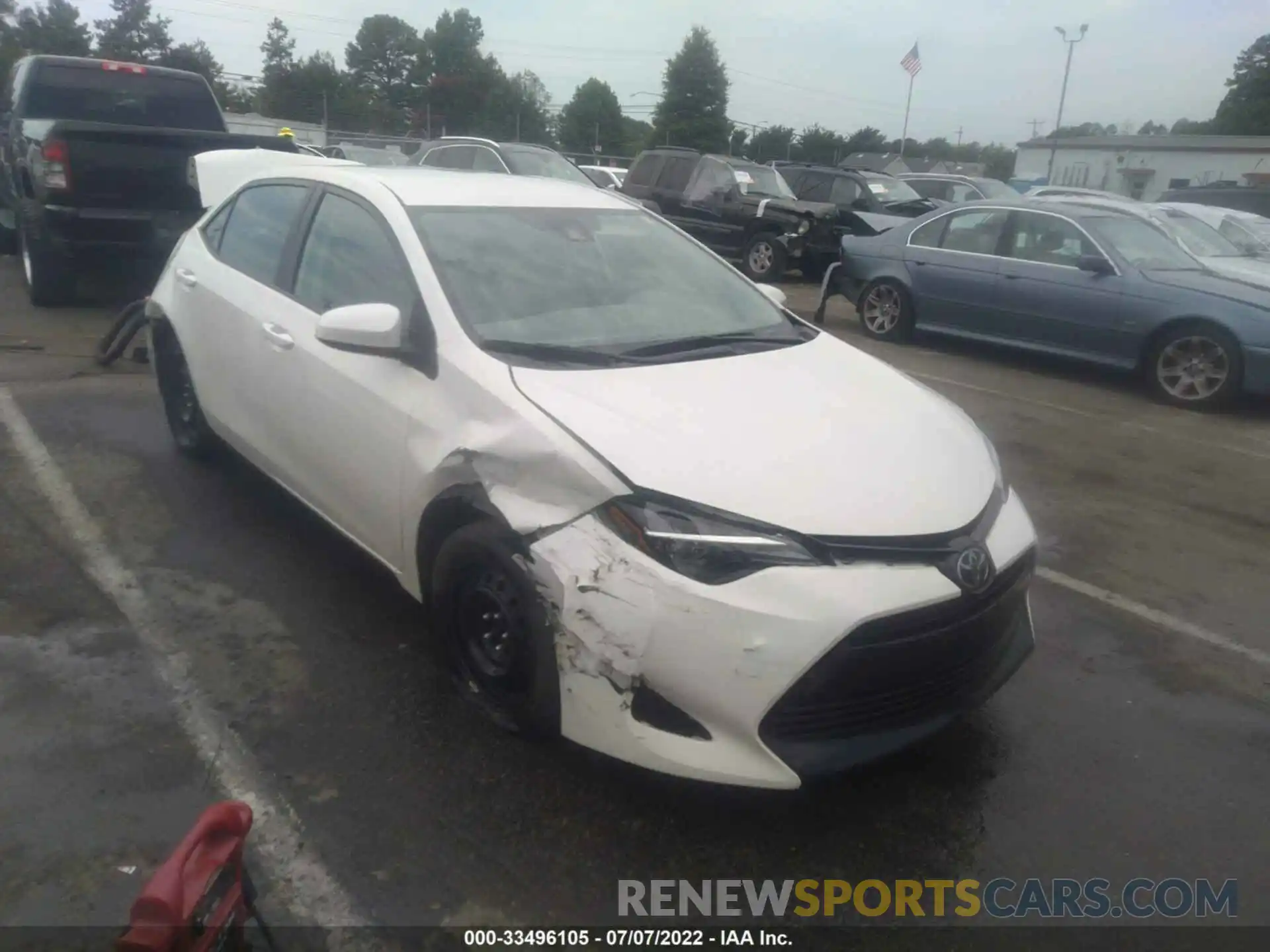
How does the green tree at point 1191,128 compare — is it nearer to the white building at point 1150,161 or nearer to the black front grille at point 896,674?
the white building at point 1150,161

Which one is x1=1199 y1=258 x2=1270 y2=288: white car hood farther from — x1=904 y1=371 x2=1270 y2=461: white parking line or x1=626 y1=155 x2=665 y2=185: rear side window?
x1=626 y1=155 x2=665 y2=185: rear side window

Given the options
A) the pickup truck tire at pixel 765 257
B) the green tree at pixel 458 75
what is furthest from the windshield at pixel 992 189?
the green tree at pixel 458 75

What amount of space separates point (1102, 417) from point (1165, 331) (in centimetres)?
117

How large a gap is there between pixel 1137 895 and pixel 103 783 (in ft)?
9.23

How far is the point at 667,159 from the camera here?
1593cm

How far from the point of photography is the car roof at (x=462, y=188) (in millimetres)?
3924

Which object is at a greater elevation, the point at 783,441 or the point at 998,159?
the point at 998,159

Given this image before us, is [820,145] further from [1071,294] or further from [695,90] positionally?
[1071,294]

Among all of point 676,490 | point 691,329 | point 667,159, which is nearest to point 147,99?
point 667,159

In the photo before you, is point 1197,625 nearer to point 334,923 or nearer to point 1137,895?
point 1137,895

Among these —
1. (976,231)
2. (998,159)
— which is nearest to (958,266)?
(976,231)

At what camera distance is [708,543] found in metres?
2.57

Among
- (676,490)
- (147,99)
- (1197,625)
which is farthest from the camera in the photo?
(147,99)

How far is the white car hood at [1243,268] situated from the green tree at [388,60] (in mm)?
77953
